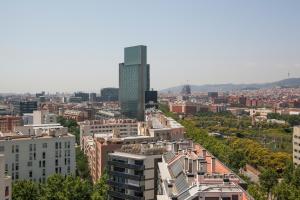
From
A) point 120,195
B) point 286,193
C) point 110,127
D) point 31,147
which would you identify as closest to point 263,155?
point 286,193

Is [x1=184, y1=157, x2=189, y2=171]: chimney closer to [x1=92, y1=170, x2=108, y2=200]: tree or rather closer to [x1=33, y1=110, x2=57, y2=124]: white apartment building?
[x1=92, y1=170, x2=108, y2=200]: tree

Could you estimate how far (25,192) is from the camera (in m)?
27.7

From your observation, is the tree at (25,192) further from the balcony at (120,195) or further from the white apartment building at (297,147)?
the white apartment building at (297,147)

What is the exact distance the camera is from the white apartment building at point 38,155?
3500cm

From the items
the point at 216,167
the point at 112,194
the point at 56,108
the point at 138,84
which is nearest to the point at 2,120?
the point at 138,84

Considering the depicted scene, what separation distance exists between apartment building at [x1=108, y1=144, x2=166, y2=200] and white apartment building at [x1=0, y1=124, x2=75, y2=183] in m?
9.12

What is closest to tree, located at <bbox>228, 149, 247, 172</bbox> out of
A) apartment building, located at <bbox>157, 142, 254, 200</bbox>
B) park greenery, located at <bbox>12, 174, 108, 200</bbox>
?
apartment building, located at <bbox>157, 142, 254, 200</bbox>

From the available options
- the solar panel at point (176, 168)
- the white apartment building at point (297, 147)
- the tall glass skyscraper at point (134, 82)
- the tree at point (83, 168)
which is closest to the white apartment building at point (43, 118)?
the tree at point (83, 168)

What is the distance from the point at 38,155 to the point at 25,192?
8.74 m

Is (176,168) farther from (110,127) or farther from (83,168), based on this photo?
(110,127)

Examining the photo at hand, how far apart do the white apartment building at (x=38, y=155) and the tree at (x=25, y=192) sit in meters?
7.05

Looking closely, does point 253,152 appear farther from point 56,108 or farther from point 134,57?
point 56,108

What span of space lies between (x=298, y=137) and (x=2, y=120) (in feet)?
177

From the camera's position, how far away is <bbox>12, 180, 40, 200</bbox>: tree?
27609mm
